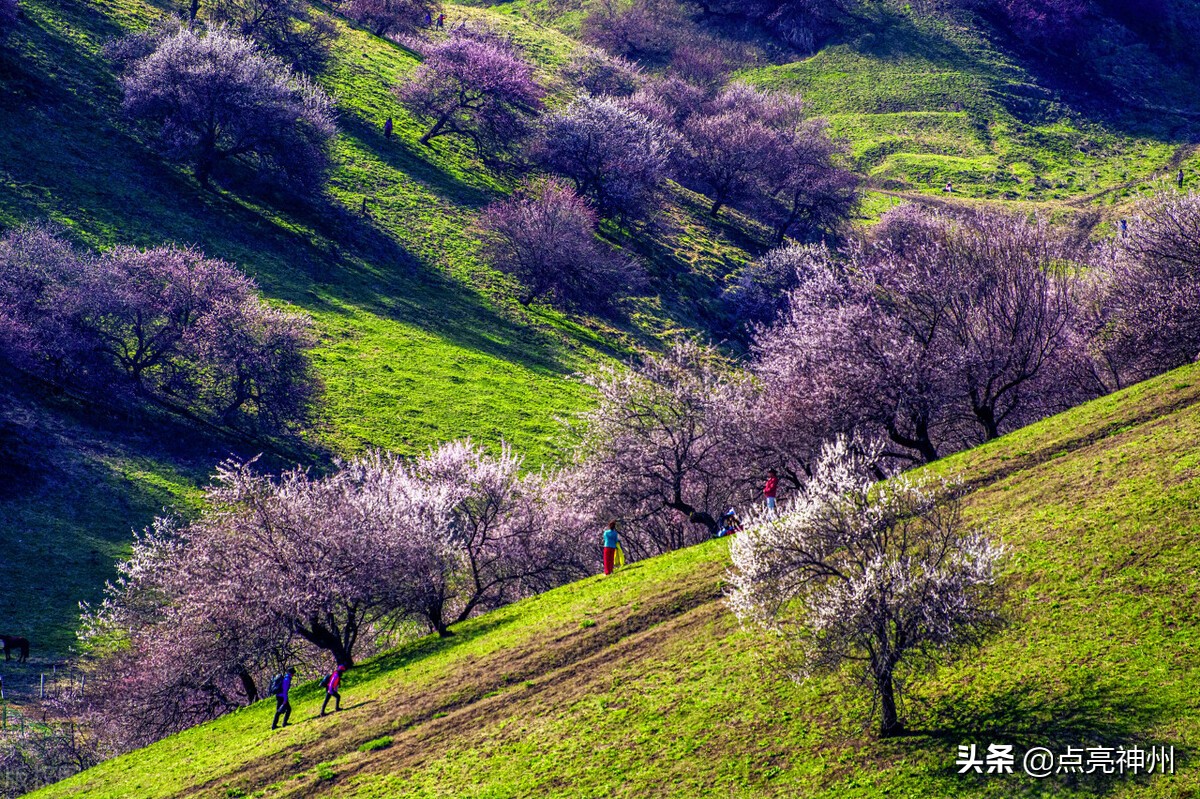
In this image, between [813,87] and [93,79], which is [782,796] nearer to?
[93,79]

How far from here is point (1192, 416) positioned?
121 ft

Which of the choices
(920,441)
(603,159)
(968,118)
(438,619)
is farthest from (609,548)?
(968,118)

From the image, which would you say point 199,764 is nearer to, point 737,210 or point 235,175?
point 235,175

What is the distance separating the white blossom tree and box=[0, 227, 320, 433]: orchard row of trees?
150 ft

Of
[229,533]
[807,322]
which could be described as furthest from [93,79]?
[807,322]

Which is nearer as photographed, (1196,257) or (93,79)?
(1196,257)

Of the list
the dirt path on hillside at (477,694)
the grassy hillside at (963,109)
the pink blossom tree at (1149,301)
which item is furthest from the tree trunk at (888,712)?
the grassy hillside at (963,109)

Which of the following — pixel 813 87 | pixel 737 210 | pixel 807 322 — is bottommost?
pixel 807 322

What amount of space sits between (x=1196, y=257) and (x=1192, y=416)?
1655cm

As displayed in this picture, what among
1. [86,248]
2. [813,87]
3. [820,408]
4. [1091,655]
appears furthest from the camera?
[813,87]

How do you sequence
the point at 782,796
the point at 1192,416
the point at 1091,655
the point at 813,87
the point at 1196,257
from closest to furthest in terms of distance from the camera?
the point at 782,796 → the point at 1091,655 → the point at 1192,416 → the point at 1196,257 → the point at 813,87

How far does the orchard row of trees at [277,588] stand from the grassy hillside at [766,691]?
98.7 inches

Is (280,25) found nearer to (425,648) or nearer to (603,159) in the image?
(603,159)

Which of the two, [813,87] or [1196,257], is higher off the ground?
[813,87]
